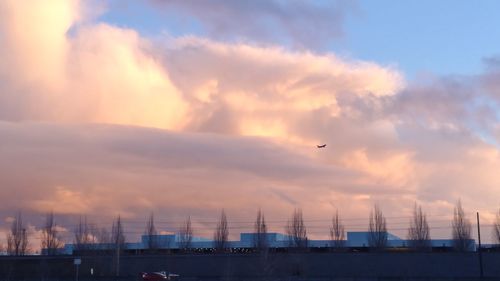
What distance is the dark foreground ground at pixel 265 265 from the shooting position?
9181 cm

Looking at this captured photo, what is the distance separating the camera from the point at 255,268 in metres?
98.3

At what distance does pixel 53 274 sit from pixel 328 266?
126ft

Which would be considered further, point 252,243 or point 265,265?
point 252,243

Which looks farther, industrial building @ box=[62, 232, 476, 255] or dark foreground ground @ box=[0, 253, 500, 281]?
industrial building @ box=[62, 232, 476, 255]

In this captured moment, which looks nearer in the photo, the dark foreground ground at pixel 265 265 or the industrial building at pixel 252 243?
the dark foreground ground at pixel 265 265

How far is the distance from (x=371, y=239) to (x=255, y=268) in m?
25.4

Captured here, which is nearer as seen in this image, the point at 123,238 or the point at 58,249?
the point at 123,238

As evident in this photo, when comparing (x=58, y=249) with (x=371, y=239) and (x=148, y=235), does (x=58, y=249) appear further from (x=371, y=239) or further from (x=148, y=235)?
(x=371, y=239)

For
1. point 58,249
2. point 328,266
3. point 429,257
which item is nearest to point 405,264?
point 429,257

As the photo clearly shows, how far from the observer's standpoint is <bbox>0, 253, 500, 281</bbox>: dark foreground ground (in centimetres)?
9181

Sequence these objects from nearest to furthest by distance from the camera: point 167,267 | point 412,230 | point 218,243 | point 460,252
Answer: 1. point 460,252
2. point 167,267
3. point 412,230
4. point 218,243

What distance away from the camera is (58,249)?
5069 inches

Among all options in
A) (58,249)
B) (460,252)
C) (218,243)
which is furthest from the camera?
(58,249)

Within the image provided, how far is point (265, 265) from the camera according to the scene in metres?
85.6
